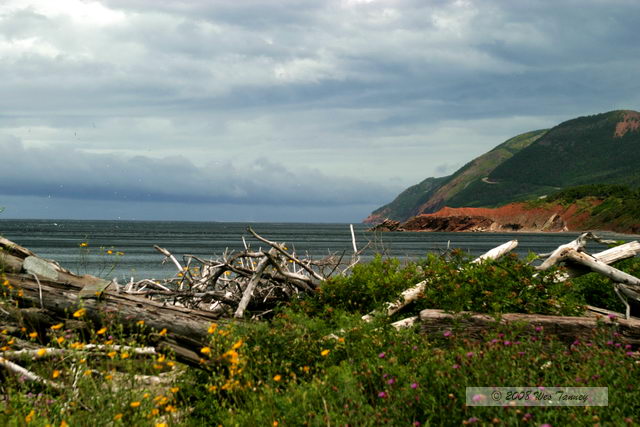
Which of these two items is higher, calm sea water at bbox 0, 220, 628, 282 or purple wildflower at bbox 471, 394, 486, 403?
purple wildflower at bbox 471, 394, 486, 403

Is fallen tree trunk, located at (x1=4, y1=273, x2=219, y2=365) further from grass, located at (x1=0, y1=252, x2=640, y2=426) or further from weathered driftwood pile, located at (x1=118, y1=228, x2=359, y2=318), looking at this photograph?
weathered driftwood pile, located at (x1=118, y1=228, x2=359, y2=318)

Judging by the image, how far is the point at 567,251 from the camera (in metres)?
9.73

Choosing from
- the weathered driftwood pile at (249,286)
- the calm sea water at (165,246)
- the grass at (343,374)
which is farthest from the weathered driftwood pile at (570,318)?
the weathered driftwood pile at (249,286)

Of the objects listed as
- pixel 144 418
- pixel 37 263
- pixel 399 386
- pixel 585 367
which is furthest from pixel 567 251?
Result: pixel 37 263

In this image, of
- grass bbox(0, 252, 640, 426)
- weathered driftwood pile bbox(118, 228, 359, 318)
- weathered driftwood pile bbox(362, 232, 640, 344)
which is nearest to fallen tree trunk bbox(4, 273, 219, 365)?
grass bbox(0, 252, 640, 426)

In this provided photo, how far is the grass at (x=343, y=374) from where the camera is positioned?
15.3 ft

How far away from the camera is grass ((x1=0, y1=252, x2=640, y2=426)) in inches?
183

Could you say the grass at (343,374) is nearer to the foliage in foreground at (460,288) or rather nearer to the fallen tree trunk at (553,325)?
the foliage in foreground at (460,288)

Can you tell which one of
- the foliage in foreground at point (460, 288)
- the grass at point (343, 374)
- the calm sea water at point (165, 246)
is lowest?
the calm sea water at point (165, 246)

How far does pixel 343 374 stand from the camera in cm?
541

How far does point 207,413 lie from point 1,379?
10.0ft

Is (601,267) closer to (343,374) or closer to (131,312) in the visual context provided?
(343,374)
